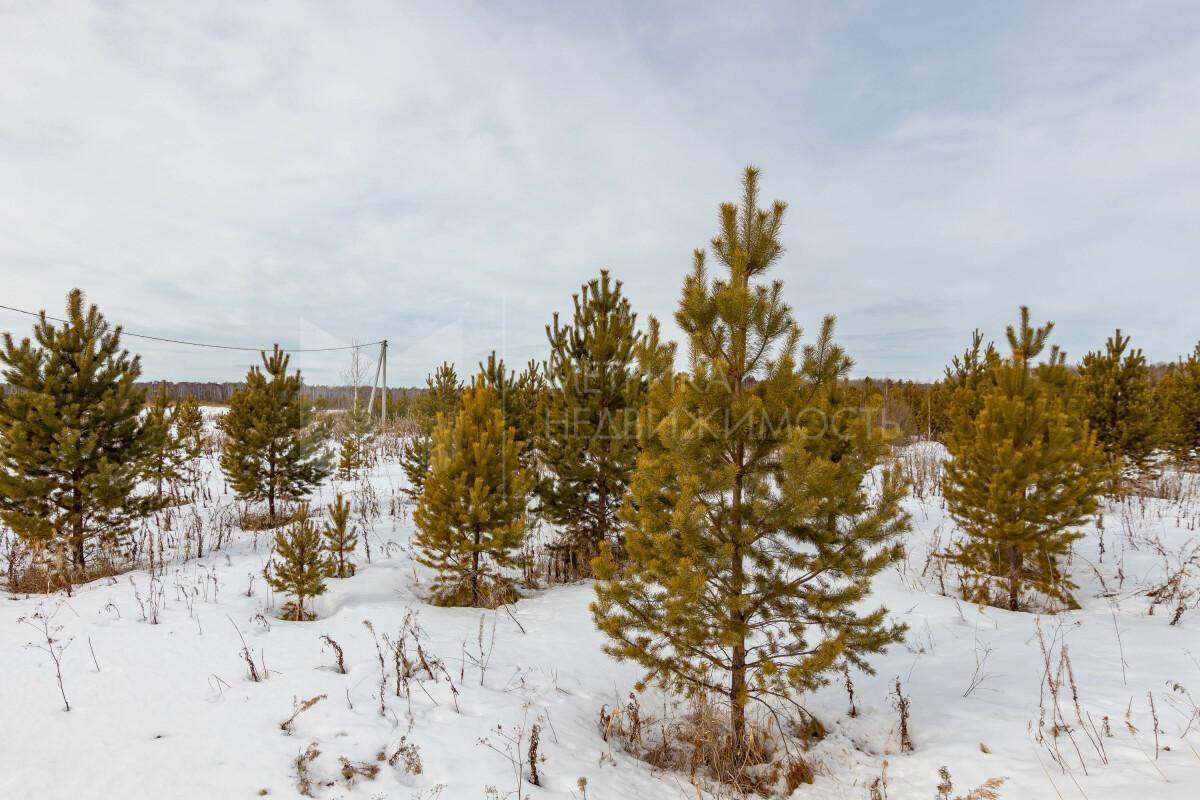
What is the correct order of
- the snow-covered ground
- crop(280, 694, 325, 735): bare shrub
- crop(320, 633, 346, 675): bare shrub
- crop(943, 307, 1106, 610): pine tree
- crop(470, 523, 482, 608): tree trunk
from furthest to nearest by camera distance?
crop(470, 523, 482, 608): tree trunk
crop(943, 307, 1106, 610): pine tree
crop(320, 633, 346, 675): bare shrub
crop(280, 694, 325, 735): bare shrub
the snow-covered ground

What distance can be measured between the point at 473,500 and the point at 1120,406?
605 inches

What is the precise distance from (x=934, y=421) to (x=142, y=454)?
28.3 meters

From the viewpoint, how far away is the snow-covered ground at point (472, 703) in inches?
137

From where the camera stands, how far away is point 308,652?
5328 millimetres

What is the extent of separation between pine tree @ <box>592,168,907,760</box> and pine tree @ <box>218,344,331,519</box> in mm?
10814

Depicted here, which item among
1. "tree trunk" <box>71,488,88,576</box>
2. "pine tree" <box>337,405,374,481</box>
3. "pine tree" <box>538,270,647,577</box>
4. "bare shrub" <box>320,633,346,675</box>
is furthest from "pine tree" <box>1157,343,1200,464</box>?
"tree trunk" <box>71,488,88,576</box>

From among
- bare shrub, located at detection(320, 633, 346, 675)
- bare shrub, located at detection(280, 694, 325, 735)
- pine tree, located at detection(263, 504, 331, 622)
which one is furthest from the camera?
pine tree, located at detection(263, 504, 331, 622)

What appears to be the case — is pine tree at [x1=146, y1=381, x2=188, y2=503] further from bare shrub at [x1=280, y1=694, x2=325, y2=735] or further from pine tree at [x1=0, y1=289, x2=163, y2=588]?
bare shrub at [x1=280, y1=694, x2=325, y2=735]

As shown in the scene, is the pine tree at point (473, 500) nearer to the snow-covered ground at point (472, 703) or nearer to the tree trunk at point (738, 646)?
the snow-covered ground at point (472, 703)

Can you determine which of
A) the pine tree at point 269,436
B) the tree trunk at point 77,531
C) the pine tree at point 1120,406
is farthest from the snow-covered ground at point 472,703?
the pine tree at point 1120,406

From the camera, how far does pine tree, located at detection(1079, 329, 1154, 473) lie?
12414 mm

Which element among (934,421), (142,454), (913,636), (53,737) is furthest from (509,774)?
(934,421)

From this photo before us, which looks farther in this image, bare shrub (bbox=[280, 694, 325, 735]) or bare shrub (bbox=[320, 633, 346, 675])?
bare shrub (bbox=[320, 633, 346, 675])

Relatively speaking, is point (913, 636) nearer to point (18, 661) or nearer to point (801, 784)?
point (801, 784)
